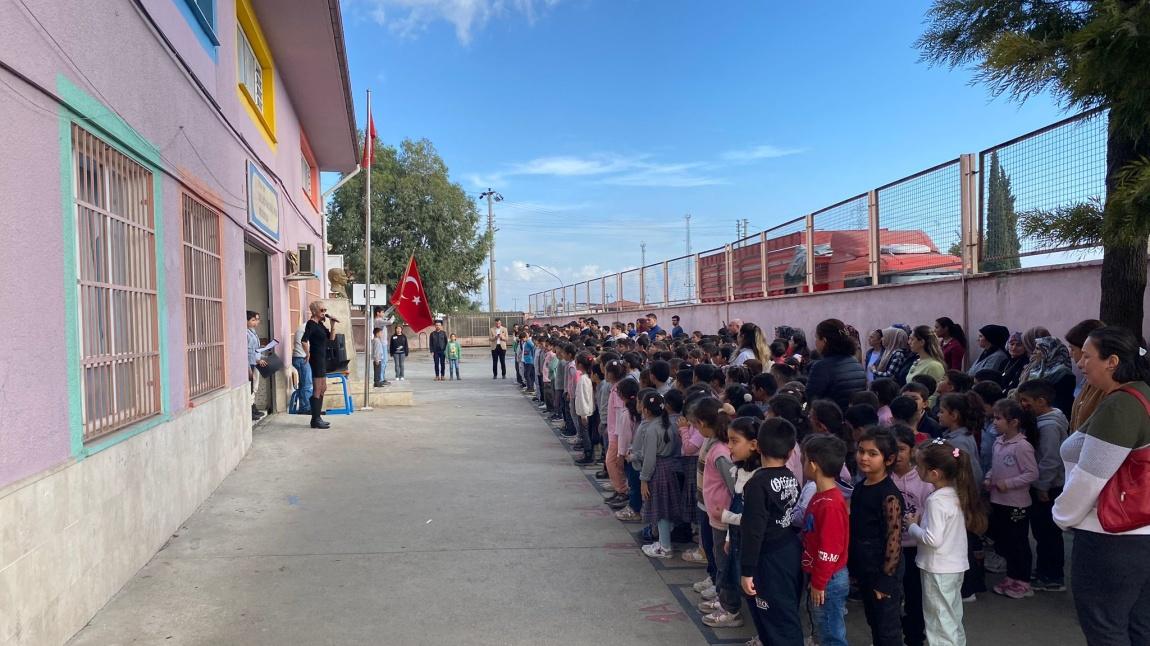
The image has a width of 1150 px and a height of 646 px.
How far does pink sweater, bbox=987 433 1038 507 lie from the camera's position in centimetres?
439

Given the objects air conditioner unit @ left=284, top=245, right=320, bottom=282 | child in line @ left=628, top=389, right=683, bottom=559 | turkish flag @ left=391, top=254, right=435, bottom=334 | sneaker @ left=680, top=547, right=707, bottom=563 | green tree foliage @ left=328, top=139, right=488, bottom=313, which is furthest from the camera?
green tree foliage @ left=328, top=139, right=488, bottom=313

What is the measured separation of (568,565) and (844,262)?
6713 millimetres

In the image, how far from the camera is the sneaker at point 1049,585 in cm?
458

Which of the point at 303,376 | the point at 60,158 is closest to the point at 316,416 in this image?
the point at 303,376

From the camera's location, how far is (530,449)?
980 cm

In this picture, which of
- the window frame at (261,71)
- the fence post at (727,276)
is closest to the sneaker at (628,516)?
the window frame at (261,71)

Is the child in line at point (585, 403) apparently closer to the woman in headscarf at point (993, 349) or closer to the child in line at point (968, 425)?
the woman in headscarf at point (993, 349)

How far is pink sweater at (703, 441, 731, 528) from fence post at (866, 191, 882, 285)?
19.6ft

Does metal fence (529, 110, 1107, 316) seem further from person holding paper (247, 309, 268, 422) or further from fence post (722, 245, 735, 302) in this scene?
person holding paper (247, 309, 268, 422)

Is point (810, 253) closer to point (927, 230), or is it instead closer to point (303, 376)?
point (927, 230)

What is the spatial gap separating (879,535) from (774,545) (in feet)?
1.62

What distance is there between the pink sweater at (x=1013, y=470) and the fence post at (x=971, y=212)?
11.8 ft

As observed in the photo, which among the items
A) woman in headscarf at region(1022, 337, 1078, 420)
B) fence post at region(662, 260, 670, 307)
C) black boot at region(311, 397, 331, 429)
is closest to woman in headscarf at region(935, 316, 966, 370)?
woman in headscarf at region(1022, 337, 1078, 420)

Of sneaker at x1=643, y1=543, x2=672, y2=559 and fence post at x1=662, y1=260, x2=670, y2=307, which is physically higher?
fence post at x1=662, y1=260, x2=670, y2=307
